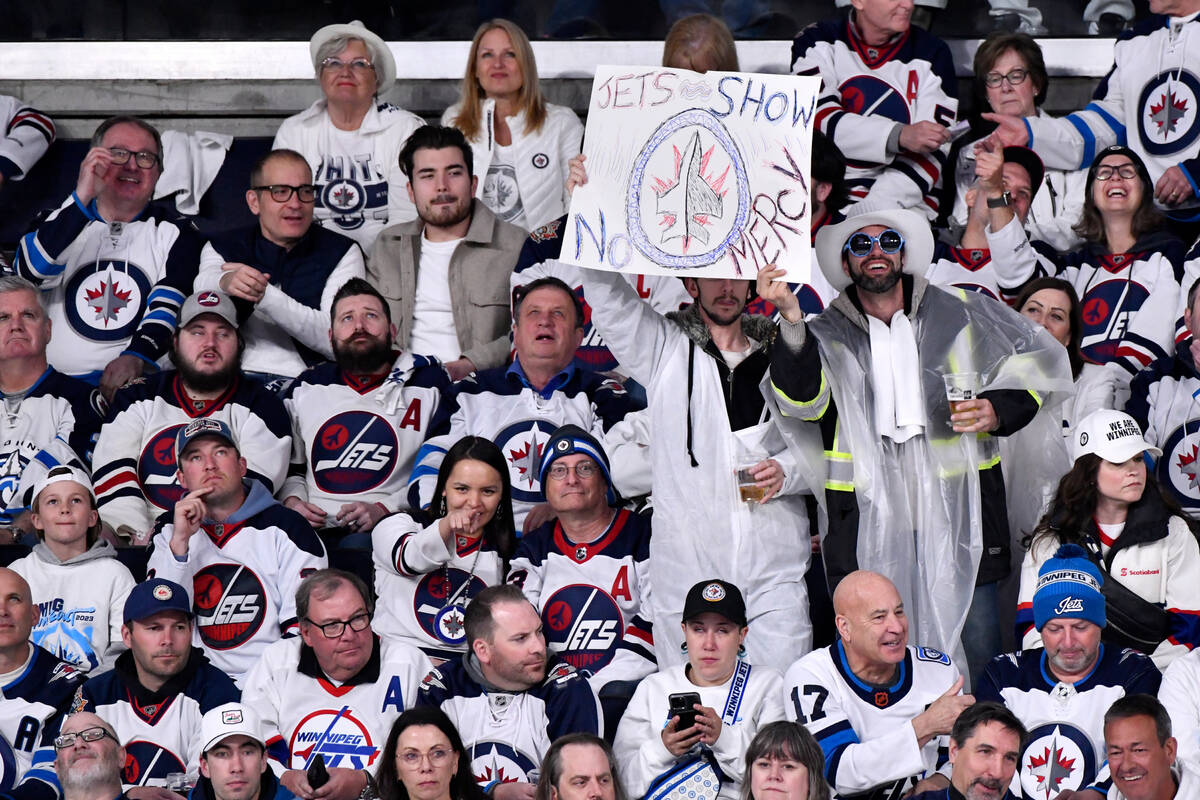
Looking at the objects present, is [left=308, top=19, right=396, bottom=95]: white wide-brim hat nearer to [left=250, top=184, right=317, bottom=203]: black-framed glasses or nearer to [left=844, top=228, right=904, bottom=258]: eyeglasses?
[left=250, top=184, right=317, bottom=203]: black-framed glasses

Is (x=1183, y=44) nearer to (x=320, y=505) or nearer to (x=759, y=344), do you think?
(x=759, y=344)

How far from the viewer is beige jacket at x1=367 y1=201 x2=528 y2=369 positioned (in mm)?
7387

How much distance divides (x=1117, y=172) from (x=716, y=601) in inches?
109

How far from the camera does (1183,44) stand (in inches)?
306

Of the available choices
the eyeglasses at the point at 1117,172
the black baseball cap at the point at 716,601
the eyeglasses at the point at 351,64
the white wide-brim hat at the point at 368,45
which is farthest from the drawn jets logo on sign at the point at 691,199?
the white wide-brim hat at the point at 368,45

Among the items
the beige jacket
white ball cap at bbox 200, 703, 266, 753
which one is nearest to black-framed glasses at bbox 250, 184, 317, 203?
the beige jacket

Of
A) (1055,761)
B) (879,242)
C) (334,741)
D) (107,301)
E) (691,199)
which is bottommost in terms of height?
(1055,761)

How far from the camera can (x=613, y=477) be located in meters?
6.45

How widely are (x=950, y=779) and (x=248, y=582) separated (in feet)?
7.90

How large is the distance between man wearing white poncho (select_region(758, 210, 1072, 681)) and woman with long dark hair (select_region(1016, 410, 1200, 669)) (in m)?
0.18

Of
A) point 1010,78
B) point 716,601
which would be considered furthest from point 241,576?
point 1010,78

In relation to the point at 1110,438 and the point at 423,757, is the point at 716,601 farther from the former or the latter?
the point at 1110,438

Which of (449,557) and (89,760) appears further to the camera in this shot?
(449,557)

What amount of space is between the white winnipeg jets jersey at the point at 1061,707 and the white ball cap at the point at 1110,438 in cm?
64
